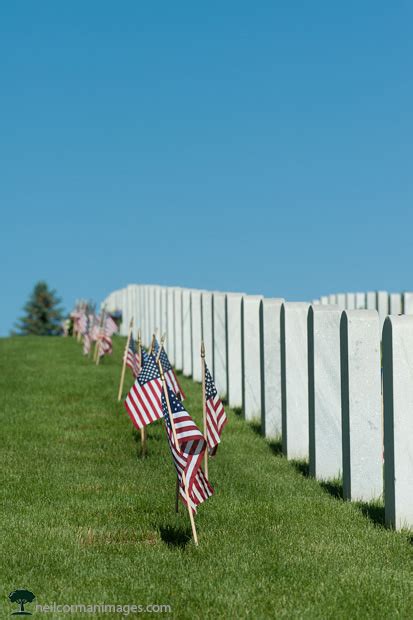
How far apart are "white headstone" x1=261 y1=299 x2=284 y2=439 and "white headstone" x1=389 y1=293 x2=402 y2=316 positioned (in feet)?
42.5

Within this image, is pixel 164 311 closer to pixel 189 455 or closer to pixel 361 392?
pixel 361 392

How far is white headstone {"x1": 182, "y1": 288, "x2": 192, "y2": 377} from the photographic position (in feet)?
63.5

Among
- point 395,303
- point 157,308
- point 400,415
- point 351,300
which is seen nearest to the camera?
point 400,415

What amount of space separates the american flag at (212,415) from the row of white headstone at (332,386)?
3.50ft

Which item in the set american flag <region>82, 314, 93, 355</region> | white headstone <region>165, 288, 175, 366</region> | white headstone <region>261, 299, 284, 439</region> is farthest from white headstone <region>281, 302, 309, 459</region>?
american flag <region>82, 314, 93, 355</region>

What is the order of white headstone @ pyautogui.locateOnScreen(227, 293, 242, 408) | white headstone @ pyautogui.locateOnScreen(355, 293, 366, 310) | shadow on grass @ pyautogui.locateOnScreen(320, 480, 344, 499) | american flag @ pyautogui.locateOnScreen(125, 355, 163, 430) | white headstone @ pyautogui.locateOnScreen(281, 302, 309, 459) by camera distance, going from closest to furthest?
shadow on grass @ pyautogui.locateOnScreen(320, 480, 344, 499) < american flag @ pyautogui.locateOnScreen(125, 355, 163, 430) < white headstone @ pyautogui.locateOnScreen(281, 302, 309, 459) < white headstone @ pyautogui.locateOnScreen(227, 293, 242, 408) < white headstone @ pyautogui.locateOnScreen(355, 293, 366, 310)

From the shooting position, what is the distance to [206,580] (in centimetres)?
710

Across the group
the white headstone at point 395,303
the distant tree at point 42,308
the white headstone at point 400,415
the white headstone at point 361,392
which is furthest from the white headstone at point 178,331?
the distant tree at point 42,308

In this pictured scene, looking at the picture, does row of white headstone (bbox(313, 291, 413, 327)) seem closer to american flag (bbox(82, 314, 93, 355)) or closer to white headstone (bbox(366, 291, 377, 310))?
white headstone (bbox(366, 291, 377, 310))

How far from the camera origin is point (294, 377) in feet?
→ 37.7

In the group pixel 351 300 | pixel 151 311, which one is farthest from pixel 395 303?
pixel 151 311

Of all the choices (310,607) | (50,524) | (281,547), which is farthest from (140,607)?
(50,524)

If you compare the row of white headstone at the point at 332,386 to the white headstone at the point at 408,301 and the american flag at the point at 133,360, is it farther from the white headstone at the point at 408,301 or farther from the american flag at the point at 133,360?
the white headstone at the point at 408,301

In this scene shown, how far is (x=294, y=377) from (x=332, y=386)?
3.64 feet
